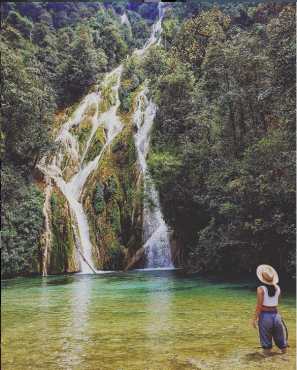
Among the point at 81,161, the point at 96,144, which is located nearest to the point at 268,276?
the point at 81,161

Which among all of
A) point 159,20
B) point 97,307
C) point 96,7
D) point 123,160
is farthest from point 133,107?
point 97,307

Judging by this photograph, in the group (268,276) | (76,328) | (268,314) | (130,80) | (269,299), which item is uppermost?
(130,80)

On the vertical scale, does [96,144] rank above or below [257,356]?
above

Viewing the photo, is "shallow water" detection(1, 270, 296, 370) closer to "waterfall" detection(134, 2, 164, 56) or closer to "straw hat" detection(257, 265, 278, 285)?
"straw hat" detection(257, 265, 278, 285)

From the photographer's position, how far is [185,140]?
30.3 ft

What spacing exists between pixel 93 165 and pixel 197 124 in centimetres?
266

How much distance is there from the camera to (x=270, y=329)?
3.32m

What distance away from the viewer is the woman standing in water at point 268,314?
326 centimetres

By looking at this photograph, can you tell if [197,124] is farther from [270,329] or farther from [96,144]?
[270,329]

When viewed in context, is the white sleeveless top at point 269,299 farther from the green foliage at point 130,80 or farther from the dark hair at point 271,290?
the green foliage at point 130,80

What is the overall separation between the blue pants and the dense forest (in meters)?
3.23

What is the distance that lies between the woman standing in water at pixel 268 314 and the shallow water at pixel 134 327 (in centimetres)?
13

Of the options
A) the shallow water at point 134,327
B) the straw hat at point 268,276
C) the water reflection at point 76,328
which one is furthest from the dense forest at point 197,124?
the straw hat at point 268,276

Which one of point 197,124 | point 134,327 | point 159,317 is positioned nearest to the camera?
point 134,327
